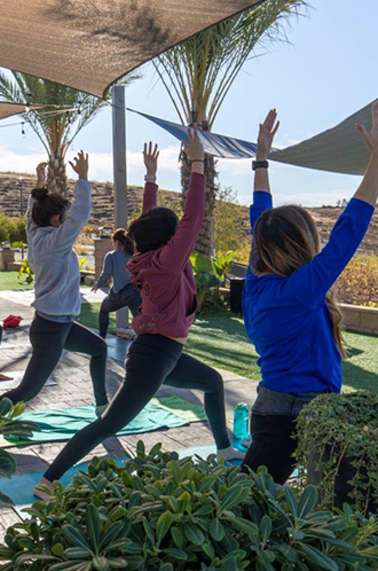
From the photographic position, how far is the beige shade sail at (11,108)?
7.98m

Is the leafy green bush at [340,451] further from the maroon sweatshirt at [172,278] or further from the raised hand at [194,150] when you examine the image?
the raised hand at [194,150]

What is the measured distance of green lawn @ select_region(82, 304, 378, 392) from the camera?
27.7 feet

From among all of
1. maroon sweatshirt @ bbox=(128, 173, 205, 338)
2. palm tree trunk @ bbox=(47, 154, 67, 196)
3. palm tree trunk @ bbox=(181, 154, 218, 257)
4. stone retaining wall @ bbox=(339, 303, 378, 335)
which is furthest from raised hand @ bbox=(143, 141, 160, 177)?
palm tree trunk @ bbox=(47, 154, 67, 196)

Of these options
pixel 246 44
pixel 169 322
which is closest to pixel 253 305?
pixel 169 322

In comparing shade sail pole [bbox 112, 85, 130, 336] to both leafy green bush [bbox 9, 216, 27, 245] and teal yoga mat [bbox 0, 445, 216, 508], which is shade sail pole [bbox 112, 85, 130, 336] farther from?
leafy green bush [bbox 9, 216, 27, 245]

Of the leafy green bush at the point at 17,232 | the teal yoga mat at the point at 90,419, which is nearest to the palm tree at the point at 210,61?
the teal yoga mat at the point at 90,419

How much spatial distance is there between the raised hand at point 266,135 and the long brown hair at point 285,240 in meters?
0.60

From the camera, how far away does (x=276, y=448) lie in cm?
283

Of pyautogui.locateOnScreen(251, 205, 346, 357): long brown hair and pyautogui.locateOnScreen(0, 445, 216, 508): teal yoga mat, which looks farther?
pyautogui.locateOnScreen(0, 445, 216, 508): teal yoga mat

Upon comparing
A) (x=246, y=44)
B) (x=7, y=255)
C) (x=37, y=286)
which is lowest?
(x=7, y=255)

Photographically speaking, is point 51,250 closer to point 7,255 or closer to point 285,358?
point 285,358

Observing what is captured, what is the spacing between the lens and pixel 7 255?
25.3m

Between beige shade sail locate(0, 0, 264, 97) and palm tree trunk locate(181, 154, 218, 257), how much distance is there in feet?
31.8

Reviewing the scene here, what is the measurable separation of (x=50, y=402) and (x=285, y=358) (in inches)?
174
